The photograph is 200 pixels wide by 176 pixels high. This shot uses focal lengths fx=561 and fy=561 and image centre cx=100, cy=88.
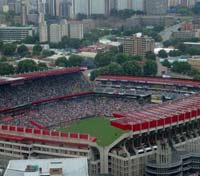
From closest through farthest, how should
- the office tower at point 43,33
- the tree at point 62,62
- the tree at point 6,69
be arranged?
the tree at point 6,69
the tree at point 62,62
the office tower at point 43,33

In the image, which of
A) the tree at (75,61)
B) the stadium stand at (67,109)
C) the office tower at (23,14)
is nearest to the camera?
the stadium stand at (67,109)

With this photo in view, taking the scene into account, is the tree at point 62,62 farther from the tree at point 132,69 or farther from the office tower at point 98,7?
the office tower at point 98,7

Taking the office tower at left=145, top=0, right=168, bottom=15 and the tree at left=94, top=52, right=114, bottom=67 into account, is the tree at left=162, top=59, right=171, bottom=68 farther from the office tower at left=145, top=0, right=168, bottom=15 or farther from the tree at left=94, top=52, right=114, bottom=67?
the office tower at left=145, top=0, right=168, bottom=15

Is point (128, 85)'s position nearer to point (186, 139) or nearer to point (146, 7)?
point (186, 139)

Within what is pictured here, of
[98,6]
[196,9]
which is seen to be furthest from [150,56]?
[98,6]

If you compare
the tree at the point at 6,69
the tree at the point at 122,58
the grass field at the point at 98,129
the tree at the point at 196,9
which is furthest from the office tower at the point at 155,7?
the grass field at the point at 98,129

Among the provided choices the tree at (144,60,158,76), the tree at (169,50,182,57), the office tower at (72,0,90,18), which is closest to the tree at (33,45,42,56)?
the tree at (169,50,182,57)

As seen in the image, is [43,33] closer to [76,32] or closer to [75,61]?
[76,32]

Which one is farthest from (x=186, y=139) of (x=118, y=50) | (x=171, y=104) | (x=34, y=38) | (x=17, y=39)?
(x=17, y=39)
